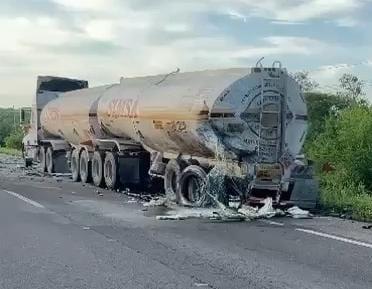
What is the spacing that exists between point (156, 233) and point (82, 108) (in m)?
12.4

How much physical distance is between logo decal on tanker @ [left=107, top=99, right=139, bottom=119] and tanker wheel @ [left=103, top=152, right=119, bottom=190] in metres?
1.36

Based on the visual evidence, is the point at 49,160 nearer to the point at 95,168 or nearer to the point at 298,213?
the point at 95,168

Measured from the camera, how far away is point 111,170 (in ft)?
71.5

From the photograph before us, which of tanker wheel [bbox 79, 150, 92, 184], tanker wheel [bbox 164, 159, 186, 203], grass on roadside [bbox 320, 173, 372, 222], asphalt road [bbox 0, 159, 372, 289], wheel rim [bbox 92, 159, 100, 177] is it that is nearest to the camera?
asphalt road [bbox 0, 159, 372, 289]

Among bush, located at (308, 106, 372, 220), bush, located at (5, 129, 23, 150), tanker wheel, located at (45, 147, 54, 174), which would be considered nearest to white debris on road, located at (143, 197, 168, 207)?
bush, located at (308, 106, 372, 220)

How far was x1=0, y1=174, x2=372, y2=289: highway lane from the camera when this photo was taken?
26.0ft

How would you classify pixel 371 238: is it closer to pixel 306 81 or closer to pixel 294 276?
pixel 294 276

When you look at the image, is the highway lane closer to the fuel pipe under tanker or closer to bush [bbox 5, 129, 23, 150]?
the fuel pipe under tanker

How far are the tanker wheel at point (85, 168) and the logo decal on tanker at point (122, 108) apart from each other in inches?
137

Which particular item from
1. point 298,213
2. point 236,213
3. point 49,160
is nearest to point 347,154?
point 298,213

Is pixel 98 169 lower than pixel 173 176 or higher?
lower

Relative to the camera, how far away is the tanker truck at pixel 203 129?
15062 mm

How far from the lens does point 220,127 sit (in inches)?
594

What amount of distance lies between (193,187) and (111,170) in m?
5.80
